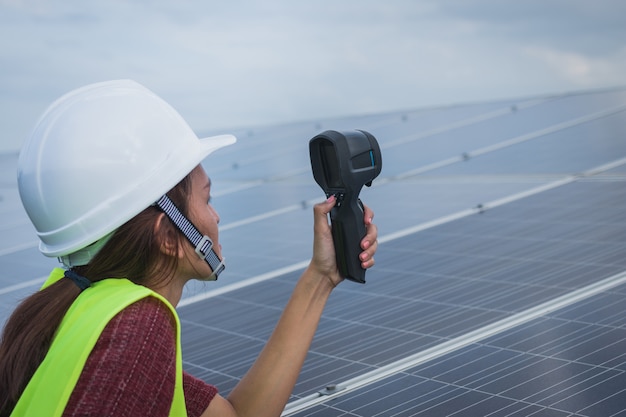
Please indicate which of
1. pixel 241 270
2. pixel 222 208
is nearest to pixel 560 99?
pixel 222 208

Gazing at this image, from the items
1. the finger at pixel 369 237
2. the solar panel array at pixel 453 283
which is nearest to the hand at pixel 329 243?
the finger at pixel 369 237

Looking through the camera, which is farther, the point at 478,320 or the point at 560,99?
the point at 560,99

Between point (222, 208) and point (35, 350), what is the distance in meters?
7.43

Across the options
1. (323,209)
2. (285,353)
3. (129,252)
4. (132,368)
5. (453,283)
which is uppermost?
(323,209)

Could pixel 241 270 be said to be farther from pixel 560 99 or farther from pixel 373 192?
pixel 560 99

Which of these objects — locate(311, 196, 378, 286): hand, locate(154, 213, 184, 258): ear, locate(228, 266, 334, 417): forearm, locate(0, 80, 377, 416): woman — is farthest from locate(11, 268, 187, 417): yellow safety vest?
locate(311, 196, 378, 286): hand

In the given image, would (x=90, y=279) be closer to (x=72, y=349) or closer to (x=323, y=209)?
(x=72, y=349)

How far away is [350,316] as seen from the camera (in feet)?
16.7

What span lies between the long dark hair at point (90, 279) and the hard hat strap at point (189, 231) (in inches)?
0.6

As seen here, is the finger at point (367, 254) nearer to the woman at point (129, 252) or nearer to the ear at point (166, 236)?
the woman at point (129, 252)

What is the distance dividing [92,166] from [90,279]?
0.82 feet

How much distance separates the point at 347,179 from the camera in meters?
2.38

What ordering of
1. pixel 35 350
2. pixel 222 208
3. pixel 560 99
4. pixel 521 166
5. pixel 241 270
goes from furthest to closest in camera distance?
pixel 560 99, pixel 222 208, pixel 521 166, pixel 241 270, pixel 35 350

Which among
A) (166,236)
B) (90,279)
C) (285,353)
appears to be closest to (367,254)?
(285,353)
